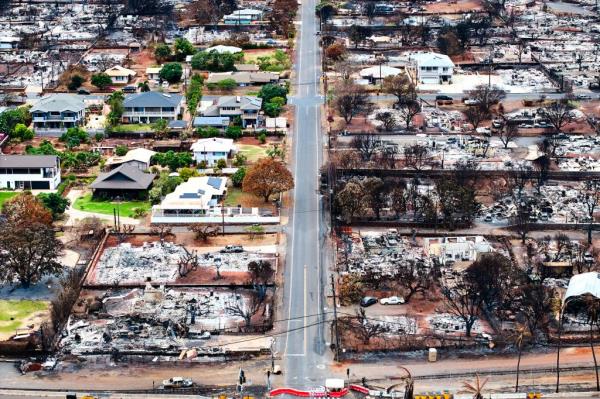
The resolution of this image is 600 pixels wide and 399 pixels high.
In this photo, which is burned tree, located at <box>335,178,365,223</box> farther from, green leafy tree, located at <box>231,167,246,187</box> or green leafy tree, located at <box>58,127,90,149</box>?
green leafy tree, located at <box>58,127,90,149</box>

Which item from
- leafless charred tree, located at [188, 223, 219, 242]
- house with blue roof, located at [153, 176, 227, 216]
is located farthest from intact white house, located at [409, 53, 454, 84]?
leafless charred tree, located at [188, 223, 219, 242]

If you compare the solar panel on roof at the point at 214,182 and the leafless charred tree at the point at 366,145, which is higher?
the leafless charred tree at the point at 366,145

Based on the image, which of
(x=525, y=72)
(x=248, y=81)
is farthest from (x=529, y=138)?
(x=248, y=81)

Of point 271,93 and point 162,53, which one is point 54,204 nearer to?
point 271,93

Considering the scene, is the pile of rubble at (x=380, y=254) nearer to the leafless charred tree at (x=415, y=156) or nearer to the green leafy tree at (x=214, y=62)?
the leafless charred tree at (x=415, y=156)

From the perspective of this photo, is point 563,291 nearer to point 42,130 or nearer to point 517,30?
point 42,130

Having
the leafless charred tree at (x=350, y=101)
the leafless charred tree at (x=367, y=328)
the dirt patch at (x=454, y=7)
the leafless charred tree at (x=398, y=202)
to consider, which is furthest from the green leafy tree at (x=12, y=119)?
the dirt patch at (x=454, y=7)

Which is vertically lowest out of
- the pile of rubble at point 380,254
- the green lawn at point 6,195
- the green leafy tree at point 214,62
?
the pile of rubble at point 380,254
